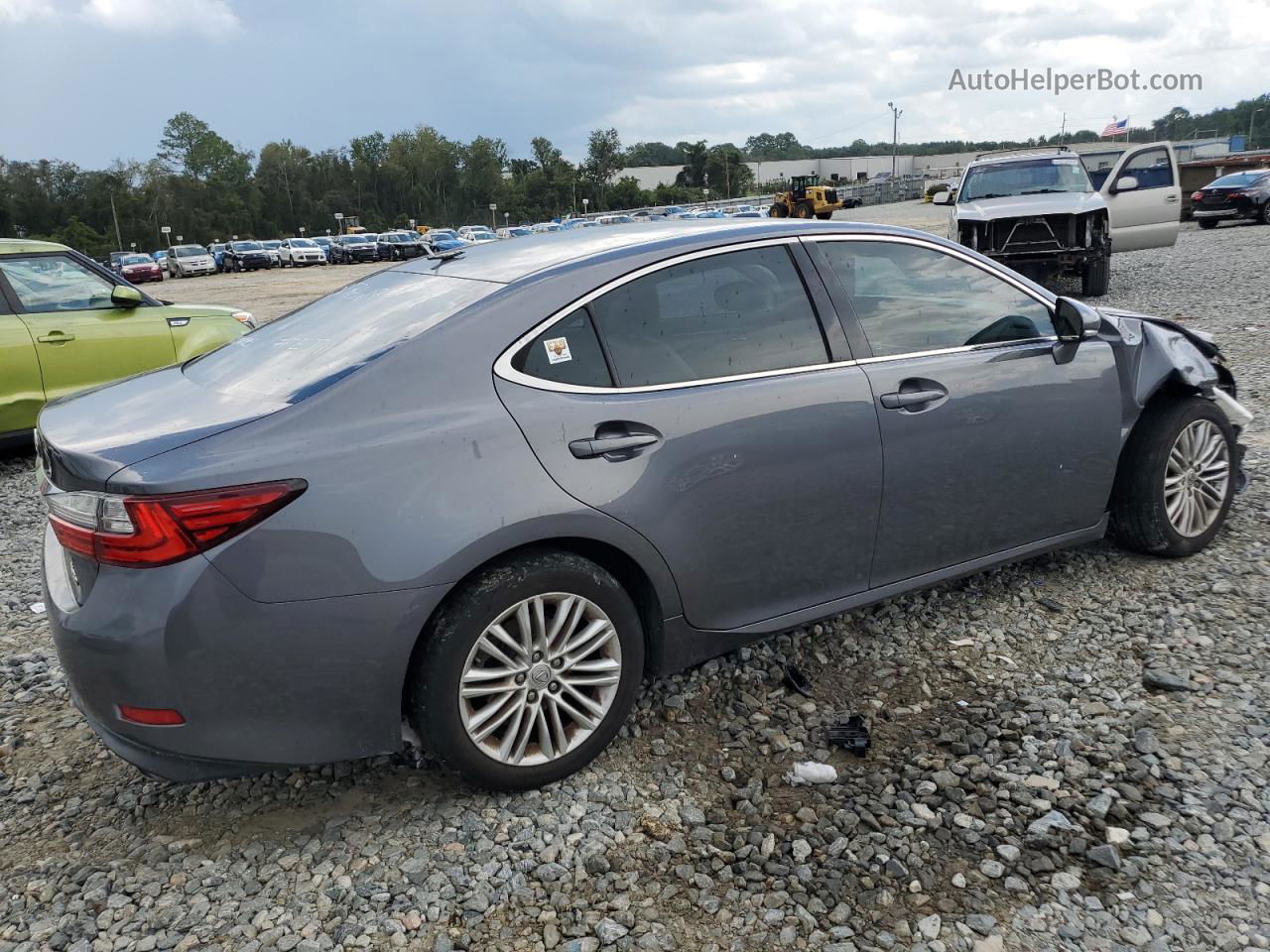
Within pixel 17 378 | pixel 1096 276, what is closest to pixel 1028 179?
pixel 1096 276

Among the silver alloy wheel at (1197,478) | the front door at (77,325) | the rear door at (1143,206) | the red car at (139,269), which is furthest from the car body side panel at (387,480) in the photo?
the red car at (139,269)

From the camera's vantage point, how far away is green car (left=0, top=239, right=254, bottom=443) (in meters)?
7.56

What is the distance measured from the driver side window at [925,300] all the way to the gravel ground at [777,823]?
117cm

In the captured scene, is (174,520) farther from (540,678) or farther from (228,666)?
(540,678)

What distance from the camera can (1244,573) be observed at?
4.37m

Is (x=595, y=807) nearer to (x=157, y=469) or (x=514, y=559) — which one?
(x=514, y=559)

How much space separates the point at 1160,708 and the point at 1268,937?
110 cm

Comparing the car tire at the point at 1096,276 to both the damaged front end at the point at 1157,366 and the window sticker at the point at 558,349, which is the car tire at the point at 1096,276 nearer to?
the damaged front end at the point at 1157,366

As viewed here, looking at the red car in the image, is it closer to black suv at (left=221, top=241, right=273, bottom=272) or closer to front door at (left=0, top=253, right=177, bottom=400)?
black suv at (left=221, top=241, right=273, bottom=272)

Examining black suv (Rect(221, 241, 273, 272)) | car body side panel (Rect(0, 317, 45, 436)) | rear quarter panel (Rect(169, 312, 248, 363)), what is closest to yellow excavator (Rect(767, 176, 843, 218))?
black suv (Rect(221, 241, 273, 272))

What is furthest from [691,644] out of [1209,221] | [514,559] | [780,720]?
[1209,221]

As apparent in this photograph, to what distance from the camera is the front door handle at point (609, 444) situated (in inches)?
115

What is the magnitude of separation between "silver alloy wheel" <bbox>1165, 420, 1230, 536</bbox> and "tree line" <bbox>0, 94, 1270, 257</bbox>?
119692 mm

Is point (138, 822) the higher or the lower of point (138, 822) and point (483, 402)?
the lower
